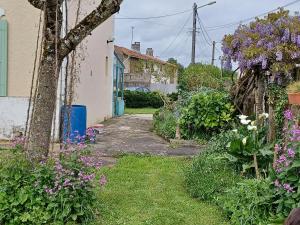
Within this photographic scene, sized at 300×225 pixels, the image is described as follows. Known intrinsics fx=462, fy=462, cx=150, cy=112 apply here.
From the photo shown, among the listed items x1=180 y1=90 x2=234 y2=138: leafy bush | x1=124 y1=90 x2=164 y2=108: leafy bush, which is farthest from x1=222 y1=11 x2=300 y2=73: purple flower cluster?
x1=124 y1=90 x2=164 y2=108: leafy bush

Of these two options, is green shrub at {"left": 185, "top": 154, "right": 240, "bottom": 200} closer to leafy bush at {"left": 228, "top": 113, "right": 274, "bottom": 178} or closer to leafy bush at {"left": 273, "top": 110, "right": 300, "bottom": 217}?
leafy bush at {"left": 228, "top": 113, "right": 274, "bottom": 178}

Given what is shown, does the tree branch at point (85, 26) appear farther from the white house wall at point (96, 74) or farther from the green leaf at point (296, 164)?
the white house wall at point (96, 74)

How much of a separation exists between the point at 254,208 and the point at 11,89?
736 centimetres

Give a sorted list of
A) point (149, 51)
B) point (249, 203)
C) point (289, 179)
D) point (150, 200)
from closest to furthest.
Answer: point (289, 179) → point (249, 203) → point (150, 200) → point (149, 51)

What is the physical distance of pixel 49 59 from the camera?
5.43 metres

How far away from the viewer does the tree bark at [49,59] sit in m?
5.39

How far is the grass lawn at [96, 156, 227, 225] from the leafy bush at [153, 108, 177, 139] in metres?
4.20

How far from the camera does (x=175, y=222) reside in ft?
17.3

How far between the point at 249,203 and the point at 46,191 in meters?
2.25

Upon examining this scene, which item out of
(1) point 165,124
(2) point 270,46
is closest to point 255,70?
(2) point 270,46

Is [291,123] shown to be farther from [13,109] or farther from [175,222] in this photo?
[13,109]

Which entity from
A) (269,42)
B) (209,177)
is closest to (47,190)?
(209,177)

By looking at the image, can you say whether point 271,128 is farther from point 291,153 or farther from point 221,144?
point 291,153

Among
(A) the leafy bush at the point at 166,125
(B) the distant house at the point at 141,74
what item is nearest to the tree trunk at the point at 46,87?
(A) the leafy bush at the point at 166,125
